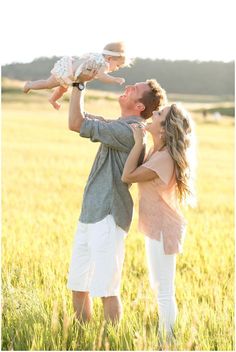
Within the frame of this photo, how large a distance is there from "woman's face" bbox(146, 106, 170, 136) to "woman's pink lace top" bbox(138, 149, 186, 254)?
12cm

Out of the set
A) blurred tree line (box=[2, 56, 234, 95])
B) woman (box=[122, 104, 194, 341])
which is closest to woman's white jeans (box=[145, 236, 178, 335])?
woman (box=[122, 104, 194, 341])

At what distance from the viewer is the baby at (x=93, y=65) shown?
399 centimetres

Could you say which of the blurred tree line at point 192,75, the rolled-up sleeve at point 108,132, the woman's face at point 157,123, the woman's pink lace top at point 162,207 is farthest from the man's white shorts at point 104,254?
the blurred tree line at point 192,75

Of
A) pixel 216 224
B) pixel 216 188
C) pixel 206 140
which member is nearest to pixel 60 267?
pixel 216 224

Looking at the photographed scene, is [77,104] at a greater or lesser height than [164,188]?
greater

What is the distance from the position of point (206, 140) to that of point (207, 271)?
30029 mm

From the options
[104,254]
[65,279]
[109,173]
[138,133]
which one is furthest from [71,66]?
[65,279]

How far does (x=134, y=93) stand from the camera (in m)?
4.17

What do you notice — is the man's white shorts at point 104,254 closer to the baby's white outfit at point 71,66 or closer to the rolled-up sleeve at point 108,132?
the rolled-up sleeve at point 108,132

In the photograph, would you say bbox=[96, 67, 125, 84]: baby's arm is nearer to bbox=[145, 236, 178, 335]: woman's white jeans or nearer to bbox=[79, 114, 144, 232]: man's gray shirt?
bbox=[79, 114, 144, 232]: man's gray shirt

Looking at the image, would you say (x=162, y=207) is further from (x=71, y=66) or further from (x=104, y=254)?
(x=71, y=66)

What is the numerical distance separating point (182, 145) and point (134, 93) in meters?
0.40

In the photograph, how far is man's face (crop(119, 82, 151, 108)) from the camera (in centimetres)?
417

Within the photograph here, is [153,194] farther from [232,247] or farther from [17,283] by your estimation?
[232,247]
